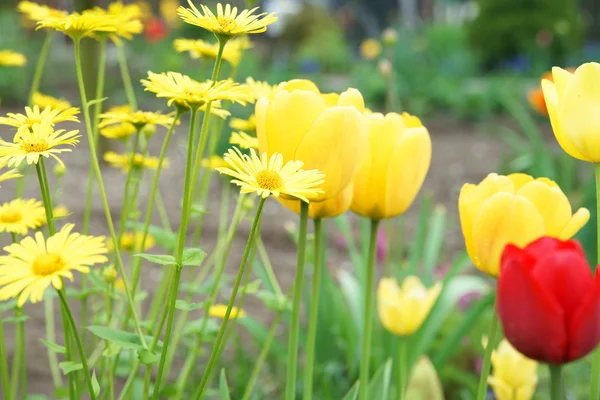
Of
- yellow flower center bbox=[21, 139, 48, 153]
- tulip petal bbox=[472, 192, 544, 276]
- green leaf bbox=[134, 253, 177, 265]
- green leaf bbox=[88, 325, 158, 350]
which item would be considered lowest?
green leaf bbox=[88, 325, 158, 350]

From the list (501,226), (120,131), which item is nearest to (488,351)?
(501,226)

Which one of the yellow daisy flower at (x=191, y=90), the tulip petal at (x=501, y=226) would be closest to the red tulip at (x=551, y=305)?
the tulip petal at (x=501, y=226)

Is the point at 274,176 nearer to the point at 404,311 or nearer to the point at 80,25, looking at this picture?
the point at 80,25

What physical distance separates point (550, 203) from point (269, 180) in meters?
0.24

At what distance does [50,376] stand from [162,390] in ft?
3.40

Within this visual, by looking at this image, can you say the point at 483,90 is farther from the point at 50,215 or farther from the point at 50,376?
the point at 50,215

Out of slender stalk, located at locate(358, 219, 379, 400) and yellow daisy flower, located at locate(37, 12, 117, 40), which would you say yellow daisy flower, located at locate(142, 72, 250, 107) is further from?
slender stalk, located at locate(358, 219, 379, 400)

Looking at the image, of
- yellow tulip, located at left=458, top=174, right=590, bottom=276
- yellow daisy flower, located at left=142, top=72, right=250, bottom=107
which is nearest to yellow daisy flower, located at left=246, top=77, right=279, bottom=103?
yellow daisy flower, located at left=142, top=72, right=250, bottom=107

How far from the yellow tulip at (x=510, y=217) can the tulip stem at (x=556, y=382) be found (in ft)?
0.52

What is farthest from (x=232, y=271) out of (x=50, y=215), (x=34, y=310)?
(x=50, y=215)

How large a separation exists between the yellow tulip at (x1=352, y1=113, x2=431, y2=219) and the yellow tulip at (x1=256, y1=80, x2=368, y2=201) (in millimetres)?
72

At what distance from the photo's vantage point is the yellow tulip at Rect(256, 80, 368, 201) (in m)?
0.65

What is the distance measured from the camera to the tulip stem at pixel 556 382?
0.46m

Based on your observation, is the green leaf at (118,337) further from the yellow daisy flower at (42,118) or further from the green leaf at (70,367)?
the yellow daisy flower at (42,118)
